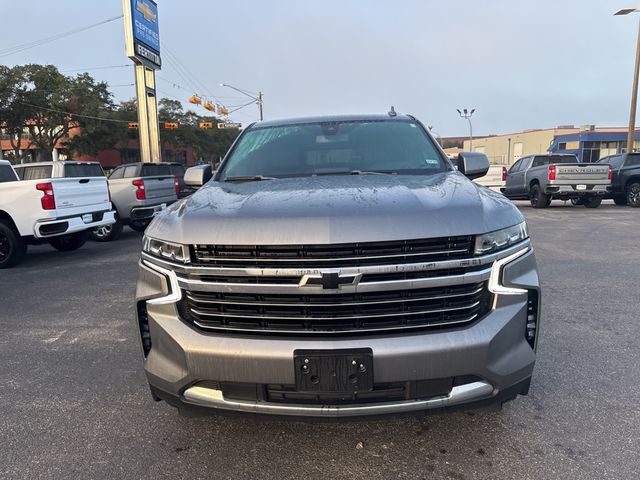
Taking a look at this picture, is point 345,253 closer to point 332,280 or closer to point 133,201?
point 332,280

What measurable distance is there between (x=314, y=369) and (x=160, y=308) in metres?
0.83

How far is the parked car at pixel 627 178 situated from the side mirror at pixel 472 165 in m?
14.1

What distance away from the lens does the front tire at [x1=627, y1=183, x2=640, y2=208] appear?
15508 millimetres

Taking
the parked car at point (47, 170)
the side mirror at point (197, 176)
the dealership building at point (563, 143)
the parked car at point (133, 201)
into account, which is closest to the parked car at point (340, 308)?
the side mirror at point (197, 176)

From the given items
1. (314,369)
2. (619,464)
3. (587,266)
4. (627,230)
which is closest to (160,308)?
(314,369)

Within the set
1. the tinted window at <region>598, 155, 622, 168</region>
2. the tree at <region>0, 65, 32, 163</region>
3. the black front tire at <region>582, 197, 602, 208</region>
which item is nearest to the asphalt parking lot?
the black front tire at <region>582, 197, 602, 208</region>

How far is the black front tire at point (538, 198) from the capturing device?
15.5 meters

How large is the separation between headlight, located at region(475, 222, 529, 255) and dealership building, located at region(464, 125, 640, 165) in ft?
83.7

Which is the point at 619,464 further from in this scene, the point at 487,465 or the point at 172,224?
the point at 172,224

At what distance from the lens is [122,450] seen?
8.75ft

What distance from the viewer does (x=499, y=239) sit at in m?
2.33

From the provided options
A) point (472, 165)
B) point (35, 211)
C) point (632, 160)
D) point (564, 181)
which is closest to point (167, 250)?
point (472, 165)

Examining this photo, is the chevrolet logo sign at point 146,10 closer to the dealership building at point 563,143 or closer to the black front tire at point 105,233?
the black front tire at point 105,233

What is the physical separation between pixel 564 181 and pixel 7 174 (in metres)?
14.4
